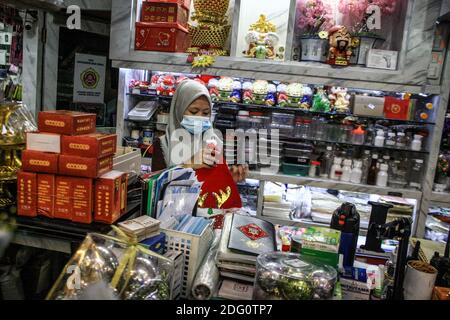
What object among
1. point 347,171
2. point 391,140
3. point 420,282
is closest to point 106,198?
point 420,282

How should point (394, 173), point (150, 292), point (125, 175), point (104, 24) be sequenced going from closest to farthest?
point (150, 292) < point (125, 175) < point (394, 173) < point (104, 24)

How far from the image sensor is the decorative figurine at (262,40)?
148 inches

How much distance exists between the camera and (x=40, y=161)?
1.61m

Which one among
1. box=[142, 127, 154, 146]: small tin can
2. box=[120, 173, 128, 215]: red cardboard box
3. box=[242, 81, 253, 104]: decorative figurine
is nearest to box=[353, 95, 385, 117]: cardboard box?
box=[242, 81, 253, 104]: decorative figurine

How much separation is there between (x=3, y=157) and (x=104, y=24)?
11.7 feet

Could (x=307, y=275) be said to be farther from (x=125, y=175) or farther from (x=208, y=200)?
(x=208, y=200)

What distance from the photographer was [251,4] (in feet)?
13.2

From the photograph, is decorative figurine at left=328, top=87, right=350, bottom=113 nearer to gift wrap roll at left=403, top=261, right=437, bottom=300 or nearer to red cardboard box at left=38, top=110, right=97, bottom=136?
gift wrap roll at left=403, top=261, right=437, bottom=300

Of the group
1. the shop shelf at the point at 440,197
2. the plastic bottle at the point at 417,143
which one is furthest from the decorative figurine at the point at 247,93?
the shop shelf at the point at 440,197

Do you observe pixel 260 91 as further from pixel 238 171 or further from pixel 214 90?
pixel 238 171

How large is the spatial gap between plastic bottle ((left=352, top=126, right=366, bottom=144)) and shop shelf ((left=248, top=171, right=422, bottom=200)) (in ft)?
1.54

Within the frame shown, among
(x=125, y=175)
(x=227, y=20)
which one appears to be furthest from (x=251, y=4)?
(x=125, y=175)

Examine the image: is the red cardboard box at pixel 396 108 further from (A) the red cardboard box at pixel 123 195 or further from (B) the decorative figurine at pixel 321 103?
(A) the red cardboard box at pixel 123 195

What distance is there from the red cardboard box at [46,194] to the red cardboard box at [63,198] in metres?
0.02
